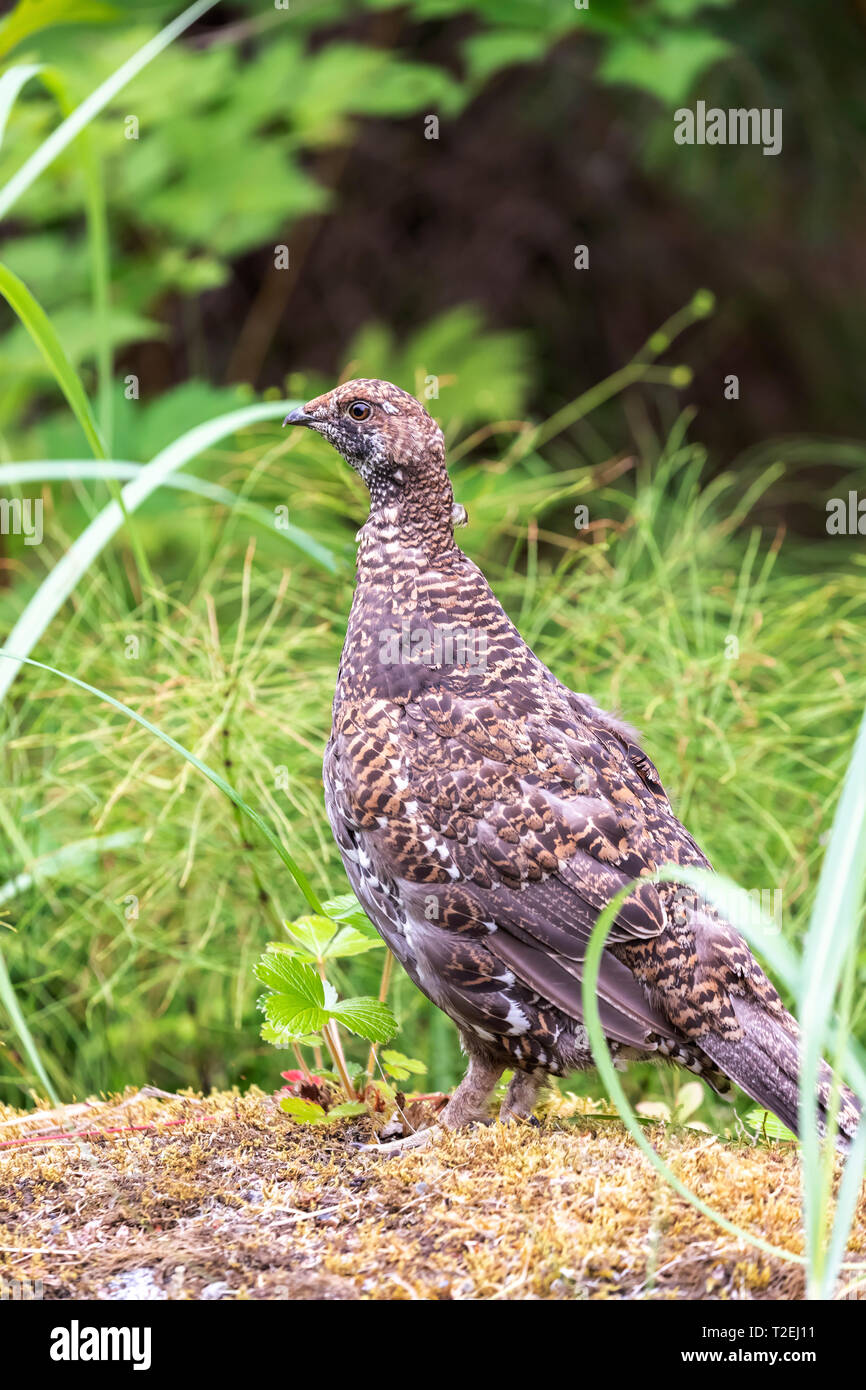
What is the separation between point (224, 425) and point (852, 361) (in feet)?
18.9

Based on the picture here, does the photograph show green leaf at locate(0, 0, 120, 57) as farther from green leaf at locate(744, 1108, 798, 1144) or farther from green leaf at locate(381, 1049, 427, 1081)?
green leaf at locate(744, 1108, 798, 1144)

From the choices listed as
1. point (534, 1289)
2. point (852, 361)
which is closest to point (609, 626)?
point (534, 1289)

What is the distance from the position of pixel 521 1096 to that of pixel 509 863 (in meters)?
0.54

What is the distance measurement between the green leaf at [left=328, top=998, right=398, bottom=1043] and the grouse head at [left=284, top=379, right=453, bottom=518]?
982mm

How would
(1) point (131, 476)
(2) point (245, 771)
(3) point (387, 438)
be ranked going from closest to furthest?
(3) point (387, 438) < (1) point (131, 476) < (2) point (245, 771)

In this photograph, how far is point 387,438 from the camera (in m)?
2.60

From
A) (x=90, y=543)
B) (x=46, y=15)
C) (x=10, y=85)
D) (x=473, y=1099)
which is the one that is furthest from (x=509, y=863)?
(x=46, y=15)

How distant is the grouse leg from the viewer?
8.41ft

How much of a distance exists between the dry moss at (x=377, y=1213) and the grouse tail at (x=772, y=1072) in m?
0.11

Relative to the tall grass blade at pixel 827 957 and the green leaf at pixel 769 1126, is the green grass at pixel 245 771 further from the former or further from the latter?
the tall grass blade at pixel 827 957

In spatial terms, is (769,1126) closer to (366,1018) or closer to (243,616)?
(366,1018)

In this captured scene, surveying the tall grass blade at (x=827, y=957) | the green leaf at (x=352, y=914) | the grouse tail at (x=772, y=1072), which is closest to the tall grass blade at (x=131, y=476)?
the green leaf at (x=352, y=914)

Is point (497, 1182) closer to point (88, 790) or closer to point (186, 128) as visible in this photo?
point (88, 790)

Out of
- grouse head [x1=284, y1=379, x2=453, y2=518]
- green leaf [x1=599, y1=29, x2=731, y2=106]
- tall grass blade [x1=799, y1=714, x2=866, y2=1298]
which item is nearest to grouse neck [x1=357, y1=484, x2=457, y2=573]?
grouse head [x1=284, y1=379, x2=453, y2=518]
